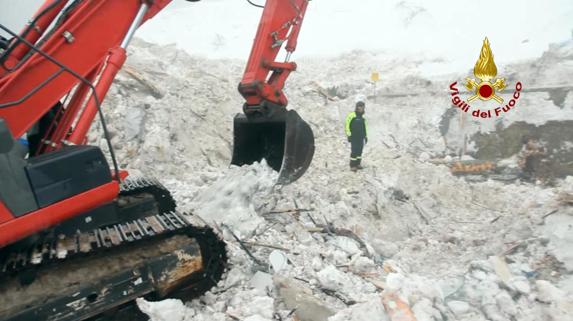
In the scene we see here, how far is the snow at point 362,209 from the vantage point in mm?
3471

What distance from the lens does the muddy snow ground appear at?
3.45 meters

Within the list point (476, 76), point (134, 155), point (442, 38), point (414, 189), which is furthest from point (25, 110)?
point (442, 38)

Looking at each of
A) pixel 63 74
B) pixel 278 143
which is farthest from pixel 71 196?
pixel 278 143

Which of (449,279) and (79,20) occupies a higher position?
(79,20)

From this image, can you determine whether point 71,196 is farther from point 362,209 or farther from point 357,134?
point 357,134

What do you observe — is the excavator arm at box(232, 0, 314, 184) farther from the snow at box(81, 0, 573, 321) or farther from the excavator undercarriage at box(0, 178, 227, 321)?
the excavator undercarriage at box(0, 178, 227, 321)

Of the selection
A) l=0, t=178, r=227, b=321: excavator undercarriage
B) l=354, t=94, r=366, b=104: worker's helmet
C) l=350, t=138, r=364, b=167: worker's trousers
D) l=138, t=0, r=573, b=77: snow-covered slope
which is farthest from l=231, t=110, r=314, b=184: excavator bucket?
l=138, t=0, r=573, b=77: snow-covered slope

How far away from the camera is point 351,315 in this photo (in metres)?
3.17

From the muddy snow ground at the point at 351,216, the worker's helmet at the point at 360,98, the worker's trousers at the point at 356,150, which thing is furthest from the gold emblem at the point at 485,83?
the worker's trousers at the point at 356,150

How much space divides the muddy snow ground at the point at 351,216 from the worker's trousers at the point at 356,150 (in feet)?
1.12

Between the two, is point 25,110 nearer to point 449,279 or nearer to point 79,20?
point 79,20

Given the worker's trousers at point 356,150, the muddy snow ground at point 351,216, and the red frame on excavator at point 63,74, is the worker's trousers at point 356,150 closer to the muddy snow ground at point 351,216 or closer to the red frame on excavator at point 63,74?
the muddy snow ground at point 351,216

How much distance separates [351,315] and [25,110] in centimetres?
277

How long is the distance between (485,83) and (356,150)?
5.01 m
